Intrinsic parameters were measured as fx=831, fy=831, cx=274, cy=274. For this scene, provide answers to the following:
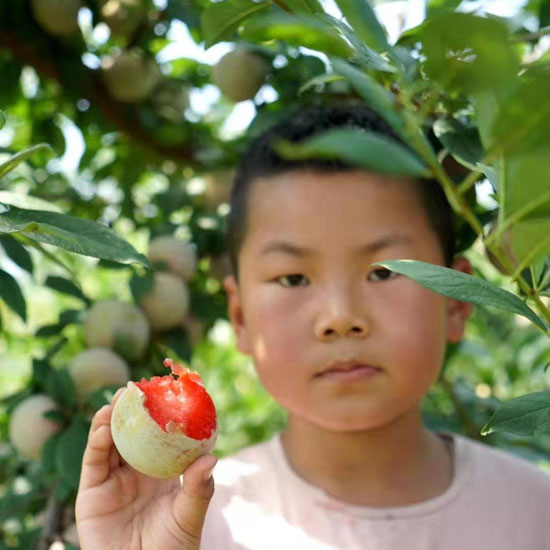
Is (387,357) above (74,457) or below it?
above

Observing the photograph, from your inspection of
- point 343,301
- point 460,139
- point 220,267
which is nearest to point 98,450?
point 343,301

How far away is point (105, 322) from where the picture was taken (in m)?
1.58

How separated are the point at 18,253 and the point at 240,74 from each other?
0.60 meters

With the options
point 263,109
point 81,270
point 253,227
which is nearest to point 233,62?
point 263,109

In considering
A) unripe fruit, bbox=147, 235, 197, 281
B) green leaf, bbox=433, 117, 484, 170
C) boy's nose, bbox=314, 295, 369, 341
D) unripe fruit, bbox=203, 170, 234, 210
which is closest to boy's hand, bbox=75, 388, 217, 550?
boy's nose, bbox=314, 295, 369, 341

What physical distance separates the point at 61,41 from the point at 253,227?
82 cm

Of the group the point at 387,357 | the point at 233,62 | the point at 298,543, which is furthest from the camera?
the point at 233,62

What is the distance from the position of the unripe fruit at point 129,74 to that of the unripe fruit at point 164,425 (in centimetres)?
116

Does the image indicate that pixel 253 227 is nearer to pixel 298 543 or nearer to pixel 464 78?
pixel 298 543

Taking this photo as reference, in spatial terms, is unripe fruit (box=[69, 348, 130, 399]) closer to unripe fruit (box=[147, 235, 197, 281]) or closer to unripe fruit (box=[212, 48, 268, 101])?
unripe fruit (box=[147, 235, 197, 281])

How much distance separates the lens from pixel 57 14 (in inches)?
66.5

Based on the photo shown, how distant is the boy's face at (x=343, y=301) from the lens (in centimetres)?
112

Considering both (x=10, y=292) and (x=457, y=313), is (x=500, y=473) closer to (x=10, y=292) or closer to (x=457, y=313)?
(x=457, y=313)

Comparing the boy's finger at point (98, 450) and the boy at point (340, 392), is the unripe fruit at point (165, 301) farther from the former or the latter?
the boy's finger at point (98, 450)
